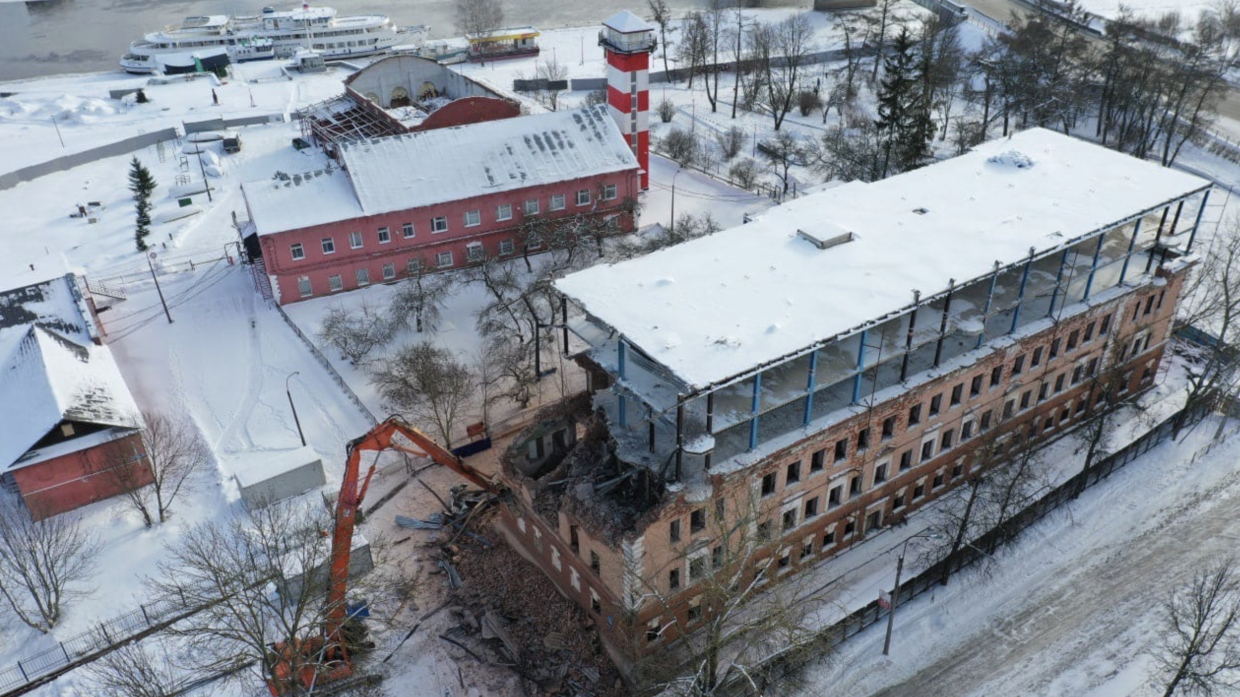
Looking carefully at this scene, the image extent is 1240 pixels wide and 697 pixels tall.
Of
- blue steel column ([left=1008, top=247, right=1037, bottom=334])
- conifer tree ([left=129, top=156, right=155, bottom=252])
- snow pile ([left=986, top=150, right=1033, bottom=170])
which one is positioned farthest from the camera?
conifer tree ([left=129, top=156, right=155, bottom=252])

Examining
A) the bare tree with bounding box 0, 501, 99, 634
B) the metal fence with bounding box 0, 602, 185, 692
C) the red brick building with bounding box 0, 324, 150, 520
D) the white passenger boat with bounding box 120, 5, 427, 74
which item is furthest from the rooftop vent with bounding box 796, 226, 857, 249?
the white passenger boat with bounding box 120, 5, 427, 74

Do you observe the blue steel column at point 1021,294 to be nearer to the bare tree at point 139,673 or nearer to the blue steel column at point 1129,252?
the blue steel column at point 1129,252

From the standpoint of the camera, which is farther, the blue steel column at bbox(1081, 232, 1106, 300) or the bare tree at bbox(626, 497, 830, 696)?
the blue steel column at bbox(1081, 232, 1106, 300)

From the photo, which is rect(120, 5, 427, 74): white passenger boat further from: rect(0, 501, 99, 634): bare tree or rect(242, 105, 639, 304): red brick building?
rect(0, 501, 99, 634): bare tree

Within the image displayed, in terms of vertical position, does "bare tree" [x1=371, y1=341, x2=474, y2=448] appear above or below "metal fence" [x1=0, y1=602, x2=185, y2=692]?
above

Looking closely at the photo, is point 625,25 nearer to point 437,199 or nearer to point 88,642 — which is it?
point 437,199

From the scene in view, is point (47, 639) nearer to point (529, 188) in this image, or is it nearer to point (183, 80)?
point (529, 188)
